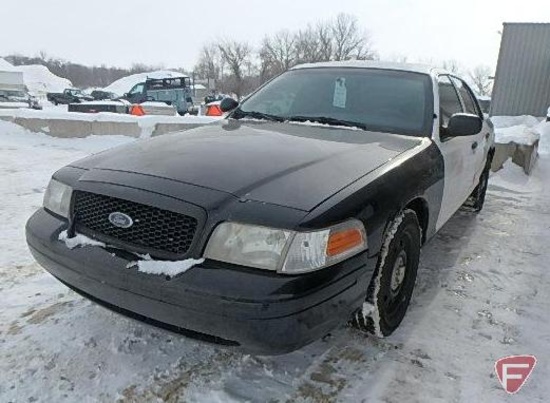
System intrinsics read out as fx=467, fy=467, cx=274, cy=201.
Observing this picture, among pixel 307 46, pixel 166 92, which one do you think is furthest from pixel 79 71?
pixel 166 92

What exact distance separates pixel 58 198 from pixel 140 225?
69cm

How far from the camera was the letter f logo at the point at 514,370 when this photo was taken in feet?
7.40

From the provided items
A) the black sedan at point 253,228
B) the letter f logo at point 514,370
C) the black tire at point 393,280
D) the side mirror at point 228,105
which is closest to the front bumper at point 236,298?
the black sedan at point 253,228

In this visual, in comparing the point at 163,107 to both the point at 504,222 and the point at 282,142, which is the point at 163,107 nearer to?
the point at 504,222

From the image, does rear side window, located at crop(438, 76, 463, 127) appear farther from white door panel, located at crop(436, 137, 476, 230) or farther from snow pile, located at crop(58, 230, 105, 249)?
snow pile, located at crop(58, 230, 105, 249)

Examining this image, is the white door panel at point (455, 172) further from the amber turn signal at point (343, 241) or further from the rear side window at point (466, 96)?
the amber turn signal at point (343, 241)

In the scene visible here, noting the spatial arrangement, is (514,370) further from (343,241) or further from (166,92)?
(166,92)

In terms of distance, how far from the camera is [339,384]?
7.20 ft

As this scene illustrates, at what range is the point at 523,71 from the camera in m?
16.5

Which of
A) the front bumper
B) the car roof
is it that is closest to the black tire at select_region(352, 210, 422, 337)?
the front bumper

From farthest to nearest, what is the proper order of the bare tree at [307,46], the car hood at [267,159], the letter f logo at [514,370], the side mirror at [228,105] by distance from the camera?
the bare tree at [307,46] → the side mirror at [228,105] → the letter f logo at [514,370] → the car hood at [267,159]

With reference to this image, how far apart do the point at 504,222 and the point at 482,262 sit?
4.95 ft

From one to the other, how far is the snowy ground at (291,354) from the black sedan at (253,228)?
0.79ft

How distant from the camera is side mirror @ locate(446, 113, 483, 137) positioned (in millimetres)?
3039
